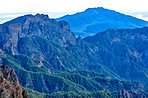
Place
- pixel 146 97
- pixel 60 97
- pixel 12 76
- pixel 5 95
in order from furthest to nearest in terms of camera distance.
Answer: pixel 146 97 → pixel 60 97 → pixel 12 76 → pixel 5 95

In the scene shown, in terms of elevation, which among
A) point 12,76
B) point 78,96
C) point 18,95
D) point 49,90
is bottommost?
point 49,90

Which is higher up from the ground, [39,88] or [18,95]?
[18,95]

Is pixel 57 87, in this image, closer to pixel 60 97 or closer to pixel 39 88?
pixel 39 88

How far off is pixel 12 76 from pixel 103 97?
53.0 m

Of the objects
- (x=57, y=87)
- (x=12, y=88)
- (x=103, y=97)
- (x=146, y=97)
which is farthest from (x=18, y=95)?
(x=57, y=87)

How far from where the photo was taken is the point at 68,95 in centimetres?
15375

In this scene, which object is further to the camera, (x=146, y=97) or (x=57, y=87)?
(x=57, y=87)

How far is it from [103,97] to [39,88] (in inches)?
2013

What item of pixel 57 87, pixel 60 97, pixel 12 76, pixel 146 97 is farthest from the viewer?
pixel 57 87

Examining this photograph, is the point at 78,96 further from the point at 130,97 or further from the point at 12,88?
the point at 12,88

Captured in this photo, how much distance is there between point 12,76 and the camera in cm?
12294

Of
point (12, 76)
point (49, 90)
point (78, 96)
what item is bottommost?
point (49, 90)

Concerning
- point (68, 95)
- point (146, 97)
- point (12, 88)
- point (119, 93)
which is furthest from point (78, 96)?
point (12, 88)

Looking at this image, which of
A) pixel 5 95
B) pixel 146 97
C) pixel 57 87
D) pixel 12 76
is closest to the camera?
pixel 5 95
